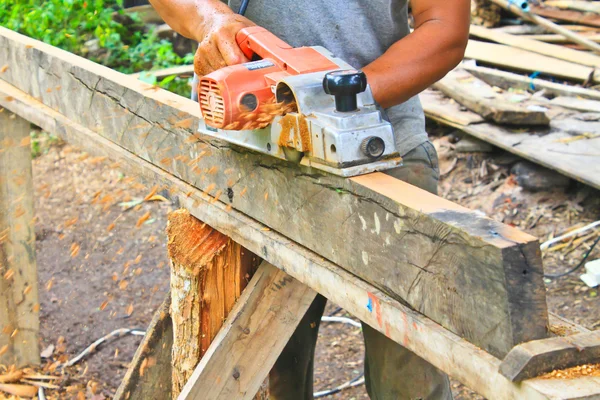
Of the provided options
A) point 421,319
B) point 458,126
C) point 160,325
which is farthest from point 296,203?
point 458,126

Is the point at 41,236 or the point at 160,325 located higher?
the point at 160,325

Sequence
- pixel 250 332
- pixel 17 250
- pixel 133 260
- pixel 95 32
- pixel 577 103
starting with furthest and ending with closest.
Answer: pixel 95 32
pixel 577 103
pixel 133 260
pixel 17 250
pixel 250 332

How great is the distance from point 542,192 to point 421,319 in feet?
11.6

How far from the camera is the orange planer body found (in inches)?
68.7

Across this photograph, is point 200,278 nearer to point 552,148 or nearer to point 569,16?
point 552,148

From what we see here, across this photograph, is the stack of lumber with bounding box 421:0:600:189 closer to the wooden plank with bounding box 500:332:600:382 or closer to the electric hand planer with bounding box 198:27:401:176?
the electric hand planer with bounding box 198:27:401:176

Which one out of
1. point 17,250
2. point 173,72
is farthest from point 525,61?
point 17,250

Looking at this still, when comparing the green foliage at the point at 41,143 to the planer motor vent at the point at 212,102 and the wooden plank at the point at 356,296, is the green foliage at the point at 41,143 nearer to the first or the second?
the wooden plank at the point at 356,296

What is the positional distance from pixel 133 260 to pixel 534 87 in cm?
327

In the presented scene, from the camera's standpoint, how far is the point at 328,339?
4180 mm

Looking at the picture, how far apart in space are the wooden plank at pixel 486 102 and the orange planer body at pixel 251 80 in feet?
11.3

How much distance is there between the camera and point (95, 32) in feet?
21.6

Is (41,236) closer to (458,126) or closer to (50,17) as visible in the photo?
(50,17)

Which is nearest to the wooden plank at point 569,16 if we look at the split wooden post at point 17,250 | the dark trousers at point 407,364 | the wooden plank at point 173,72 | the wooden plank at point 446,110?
the wooden plank at point 446,110
